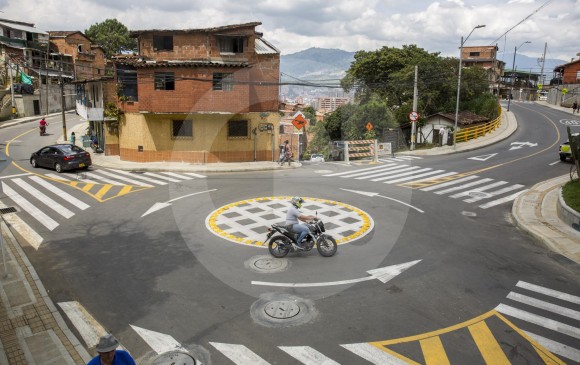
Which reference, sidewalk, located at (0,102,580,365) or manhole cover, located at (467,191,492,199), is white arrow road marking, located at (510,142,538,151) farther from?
manhole cover, located at (467,191,492,199)

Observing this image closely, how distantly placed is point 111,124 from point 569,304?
1252 inches

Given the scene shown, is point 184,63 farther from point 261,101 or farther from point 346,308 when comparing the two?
point 346,308

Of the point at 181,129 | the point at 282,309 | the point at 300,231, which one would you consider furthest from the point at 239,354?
the point at 181,129

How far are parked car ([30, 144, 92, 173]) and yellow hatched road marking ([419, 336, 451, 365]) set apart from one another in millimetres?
24162

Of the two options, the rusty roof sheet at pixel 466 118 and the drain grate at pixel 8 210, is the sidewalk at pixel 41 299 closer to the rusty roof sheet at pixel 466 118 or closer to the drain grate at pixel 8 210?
the drain grate at pixel 8 210

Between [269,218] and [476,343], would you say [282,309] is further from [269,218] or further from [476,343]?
[269,218]

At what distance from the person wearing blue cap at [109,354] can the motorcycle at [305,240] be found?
7.06m

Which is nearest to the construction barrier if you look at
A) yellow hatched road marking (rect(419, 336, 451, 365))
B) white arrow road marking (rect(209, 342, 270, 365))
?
yellow hatched road marking (rect(419, 336, 451, 365))

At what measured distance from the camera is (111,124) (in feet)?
106

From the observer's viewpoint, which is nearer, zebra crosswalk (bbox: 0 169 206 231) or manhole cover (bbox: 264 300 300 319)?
manhole cover (bbox: 264 300 300 319)

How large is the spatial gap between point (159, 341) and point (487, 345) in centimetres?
657

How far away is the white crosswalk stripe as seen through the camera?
8234 mm

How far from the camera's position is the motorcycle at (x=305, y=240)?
40.9 feet

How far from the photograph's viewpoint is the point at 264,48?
3144 centimetres
